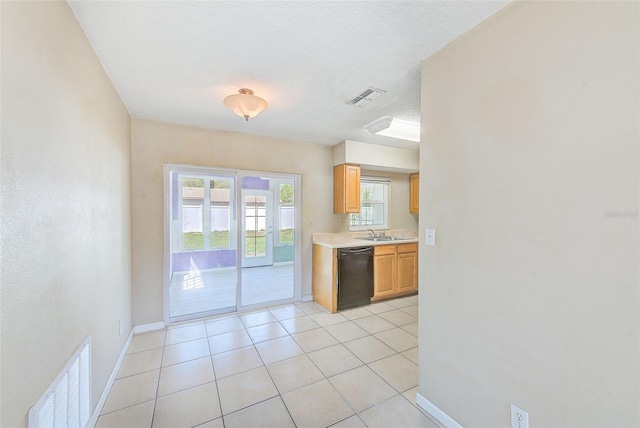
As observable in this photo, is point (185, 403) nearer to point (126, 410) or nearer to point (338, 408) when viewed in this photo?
point (126, 410)

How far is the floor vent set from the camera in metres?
1.08

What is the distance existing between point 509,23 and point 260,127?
2.69 meters

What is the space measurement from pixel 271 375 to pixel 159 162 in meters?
2.71

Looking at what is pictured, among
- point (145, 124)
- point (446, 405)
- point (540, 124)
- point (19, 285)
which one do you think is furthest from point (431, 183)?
point (145, 124)

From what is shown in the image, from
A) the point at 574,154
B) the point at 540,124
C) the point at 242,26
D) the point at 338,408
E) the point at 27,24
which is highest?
the point at 242,26

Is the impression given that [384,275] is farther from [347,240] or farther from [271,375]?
[271,375]

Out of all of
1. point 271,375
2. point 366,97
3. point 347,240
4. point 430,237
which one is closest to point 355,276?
point 347,240

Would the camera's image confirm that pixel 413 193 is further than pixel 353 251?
Yes

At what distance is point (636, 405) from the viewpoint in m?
0.98

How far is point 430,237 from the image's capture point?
179 centimetres

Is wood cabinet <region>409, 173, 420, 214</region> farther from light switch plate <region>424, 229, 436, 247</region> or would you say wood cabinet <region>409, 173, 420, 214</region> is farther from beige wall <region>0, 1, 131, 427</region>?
beige wall <region>0, 1, 131, 427</region>

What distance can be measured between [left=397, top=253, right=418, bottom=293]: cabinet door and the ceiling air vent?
2533 mm

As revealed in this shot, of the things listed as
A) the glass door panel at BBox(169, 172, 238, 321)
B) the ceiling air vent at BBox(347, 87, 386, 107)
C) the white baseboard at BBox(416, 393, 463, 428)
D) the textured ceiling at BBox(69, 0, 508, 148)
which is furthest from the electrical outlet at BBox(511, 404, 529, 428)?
the glass door panel at BBox(169, 172, 238, 321)

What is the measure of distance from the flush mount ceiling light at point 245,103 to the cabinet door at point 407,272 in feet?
10.2
